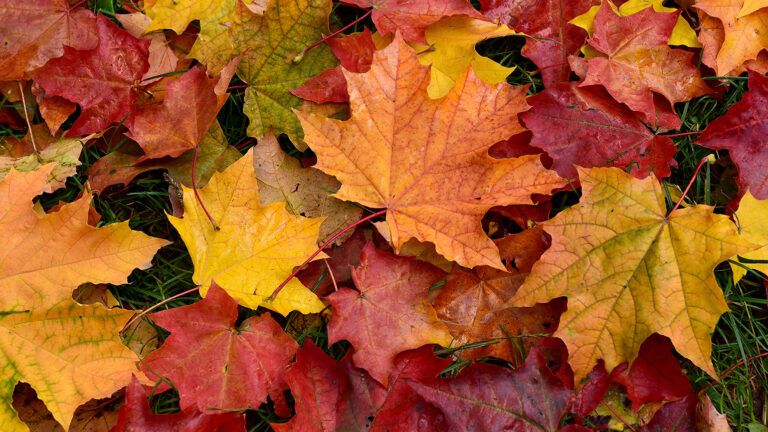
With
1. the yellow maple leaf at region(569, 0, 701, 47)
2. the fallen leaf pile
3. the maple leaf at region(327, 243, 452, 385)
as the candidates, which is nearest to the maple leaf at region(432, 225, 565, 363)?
the fallen leaf pile

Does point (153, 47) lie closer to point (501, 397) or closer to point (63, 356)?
point (63, 356)

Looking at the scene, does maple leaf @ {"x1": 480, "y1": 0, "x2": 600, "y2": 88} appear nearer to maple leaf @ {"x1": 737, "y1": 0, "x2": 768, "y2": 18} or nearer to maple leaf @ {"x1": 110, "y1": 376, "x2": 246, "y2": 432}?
maple leaf @ {"x1": 737, "y1": 0, "x2": 768, "y2": 18}

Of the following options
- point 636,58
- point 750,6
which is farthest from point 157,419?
point 750,6

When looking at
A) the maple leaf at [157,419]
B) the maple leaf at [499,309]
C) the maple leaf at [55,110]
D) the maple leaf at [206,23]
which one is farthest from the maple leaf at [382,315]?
the maple leaf at [55,110]

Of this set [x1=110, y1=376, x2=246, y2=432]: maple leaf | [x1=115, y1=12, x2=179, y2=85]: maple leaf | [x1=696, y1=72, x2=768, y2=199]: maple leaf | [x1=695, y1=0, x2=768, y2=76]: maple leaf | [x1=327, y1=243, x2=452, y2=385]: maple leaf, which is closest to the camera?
[x1=110, y1=376, x2=246, y2=432]: maple leaf

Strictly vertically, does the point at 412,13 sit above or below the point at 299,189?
above

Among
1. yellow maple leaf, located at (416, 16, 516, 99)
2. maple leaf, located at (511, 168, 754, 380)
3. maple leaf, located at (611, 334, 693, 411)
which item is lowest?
maple leaf, located at (611, 334, 693, 411)

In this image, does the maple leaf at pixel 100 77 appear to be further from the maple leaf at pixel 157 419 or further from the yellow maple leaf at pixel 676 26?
the yellow maple leaf at pixel 676 26
